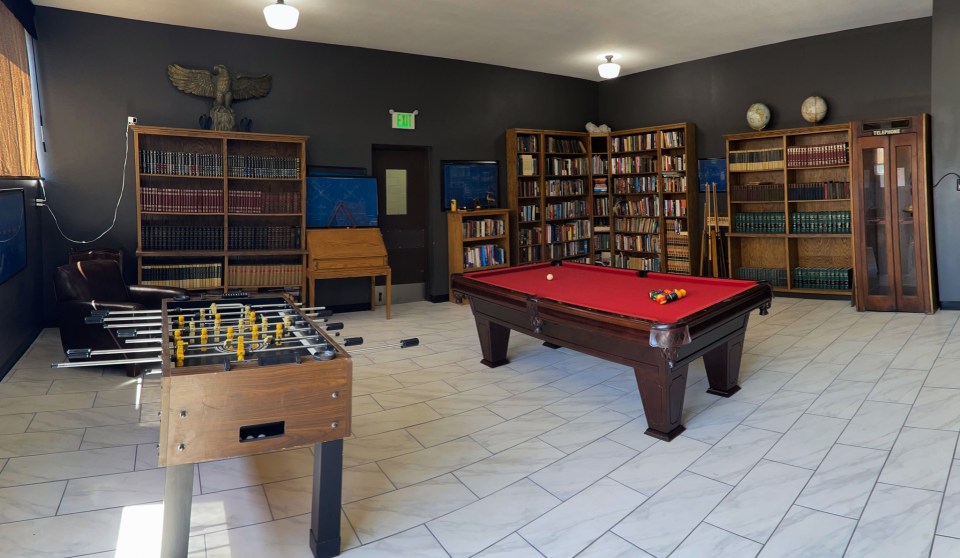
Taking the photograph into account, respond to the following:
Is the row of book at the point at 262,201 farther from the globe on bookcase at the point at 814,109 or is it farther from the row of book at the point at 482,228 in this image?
the globe on bookcase at the point at 814,109

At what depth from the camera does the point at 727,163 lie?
306 inches

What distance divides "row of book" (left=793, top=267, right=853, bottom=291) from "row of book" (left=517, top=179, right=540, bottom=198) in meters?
3.57

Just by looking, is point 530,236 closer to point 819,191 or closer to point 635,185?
point 635,185

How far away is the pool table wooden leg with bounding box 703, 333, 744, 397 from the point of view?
12.9 ft

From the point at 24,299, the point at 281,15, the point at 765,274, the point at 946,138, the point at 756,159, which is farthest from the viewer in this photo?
the point at 765,274

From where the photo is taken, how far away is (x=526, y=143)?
8508 millimetres

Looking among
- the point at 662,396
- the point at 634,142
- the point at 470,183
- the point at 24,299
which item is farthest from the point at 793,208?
the point at 24,299

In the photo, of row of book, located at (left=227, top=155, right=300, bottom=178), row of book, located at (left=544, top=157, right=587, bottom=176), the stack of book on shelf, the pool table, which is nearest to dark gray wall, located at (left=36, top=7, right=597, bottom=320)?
row of book, located at (left=227, top=155, right=300, bottom=178)

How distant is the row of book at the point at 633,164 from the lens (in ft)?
28.6

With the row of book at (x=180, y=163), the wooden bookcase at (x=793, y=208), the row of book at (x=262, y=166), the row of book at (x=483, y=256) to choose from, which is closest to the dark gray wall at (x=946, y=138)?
the wooden bookcase at (x=793, y=208)

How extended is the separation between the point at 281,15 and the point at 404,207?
317cm

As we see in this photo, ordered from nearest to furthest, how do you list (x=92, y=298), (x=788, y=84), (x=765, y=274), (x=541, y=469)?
(x=541, y=469), (x=92, y=298), (x=788, y=84), (x=765, y=274)

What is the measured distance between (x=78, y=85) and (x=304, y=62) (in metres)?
2.29

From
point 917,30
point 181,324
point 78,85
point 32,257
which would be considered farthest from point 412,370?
point 917,30
